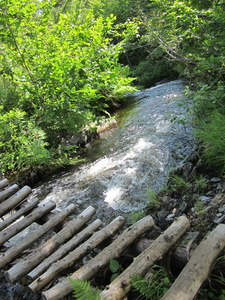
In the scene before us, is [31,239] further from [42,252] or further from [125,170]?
[125,170]

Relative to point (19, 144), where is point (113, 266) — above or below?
below

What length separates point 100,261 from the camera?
6.57 feet

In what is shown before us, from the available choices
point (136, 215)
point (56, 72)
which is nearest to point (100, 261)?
point (136, 215)

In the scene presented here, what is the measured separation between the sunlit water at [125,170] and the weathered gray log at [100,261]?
4.60 feet

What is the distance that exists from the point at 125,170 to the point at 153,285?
3233mm

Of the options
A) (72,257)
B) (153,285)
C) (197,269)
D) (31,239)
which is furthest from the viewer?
(31,239)

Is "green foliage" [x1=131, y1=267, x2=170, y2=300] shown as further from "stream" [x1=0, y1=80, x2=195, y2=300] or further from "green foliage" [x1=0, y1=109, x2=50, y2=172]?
"green foliage" [x1=0, y1=109, x2=50, y2=172]

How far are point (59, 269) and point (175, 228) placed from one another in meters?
1.19

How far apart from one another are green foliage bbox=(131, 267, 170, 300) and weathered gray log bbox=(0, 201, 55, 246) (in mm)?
1763

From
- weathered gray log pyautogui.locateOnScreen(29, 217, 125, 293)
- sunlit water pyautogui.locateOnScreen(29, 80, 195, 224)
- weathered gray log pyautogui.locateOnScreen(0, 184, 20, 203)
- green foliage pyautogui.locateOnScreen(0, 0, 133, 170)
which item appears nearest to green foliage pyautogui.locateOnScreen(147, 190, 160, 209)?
sunlit water pyautogui.locateOnScreen(29, 80, 195, 224)

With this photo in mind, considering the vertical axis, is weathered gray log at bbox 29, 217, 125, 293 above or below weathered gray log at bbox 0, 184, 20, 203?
below

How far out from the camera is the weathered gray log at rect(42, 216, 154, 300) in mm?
1756

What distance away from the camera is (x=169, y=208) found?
3.30m

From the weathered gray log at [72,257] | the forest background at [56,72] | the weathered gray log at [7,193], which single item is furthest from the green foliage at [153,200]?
the weathered gray log at [7,193]
